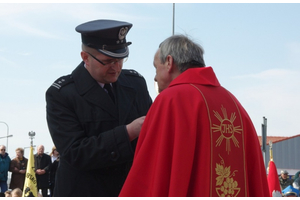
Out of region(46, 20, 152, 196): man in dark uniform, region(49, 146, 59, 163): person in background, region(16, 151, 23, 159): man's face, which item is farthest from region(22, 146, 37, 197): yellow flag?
region(46, 20, 152, 196): man in dark uniform

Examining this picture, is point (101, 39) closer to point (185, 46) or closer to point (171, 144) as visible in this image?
point (185, 46)

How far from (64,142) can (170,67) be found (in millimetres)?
941

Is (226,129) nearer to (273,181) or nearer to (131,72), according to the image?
(131,72)

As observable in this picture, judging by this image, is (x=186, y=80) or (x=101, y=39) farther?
(x=101, y=39)

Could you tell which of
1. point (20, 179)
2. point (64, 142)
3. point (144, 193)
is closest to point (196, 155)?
point (144, 193)

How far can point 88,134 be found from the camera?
3967 mm

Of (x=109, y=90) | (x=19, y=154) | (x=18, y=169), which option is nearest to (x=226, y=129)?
(x=109, y=90)

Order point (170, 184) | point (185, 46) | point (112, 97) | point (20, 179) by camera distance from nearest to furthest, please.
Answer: point (170, 184), point (185, 46), point (112, 97), point (20, 179)

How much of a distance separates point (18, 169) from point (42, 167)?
2.77 ft

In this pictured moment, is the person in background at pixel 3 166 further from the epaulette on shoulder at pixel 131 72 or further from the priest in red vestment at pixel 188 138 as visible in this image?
the priest in red vestment at pixel 188 138

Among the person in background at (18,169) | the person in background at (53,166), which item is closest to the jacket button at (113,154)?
the person in background at (53,166)

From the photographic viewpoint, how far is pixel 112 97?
423 centimetres

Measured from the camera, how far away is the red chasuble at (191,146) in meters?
3.40

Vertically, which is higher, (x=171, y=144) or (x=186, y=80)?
A: (x=186, y=80)
